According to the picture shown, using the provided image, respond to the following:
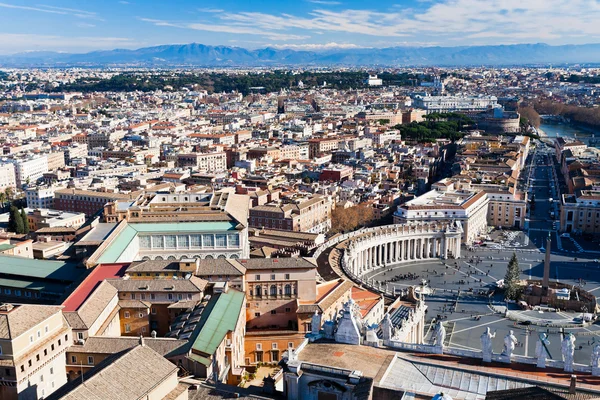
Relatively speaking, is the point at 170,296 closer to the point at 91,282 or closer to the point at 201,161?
the point at 91,282

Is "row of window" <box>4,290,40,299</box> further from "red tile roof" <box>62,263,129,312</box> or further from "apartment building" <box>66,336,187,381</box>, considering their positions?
"apartment building" <box>66,336,187,381</box>

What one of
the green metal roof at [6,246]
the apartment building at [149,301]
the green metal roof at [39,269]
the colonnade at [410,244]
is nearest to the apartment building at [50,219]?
the green metal roof at [6,246]

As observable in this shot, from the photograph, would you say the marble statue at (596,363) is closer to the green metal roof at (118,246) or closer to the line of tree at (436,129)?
the green metal roof at (118,246)

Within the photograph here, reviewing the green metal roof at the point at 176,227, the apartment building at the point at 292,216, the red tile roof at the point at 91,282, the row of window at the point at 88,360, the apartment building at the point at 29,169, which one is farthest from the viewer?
the apartment building at the point at 29,169

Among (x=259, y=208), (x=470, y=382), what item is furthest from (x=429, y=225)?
(x=470, y=382)

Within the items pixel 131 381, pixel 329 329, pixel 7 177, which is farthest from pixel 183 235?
pixel 7 177

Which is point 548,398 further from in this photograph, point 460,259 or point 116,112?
point 116,112
